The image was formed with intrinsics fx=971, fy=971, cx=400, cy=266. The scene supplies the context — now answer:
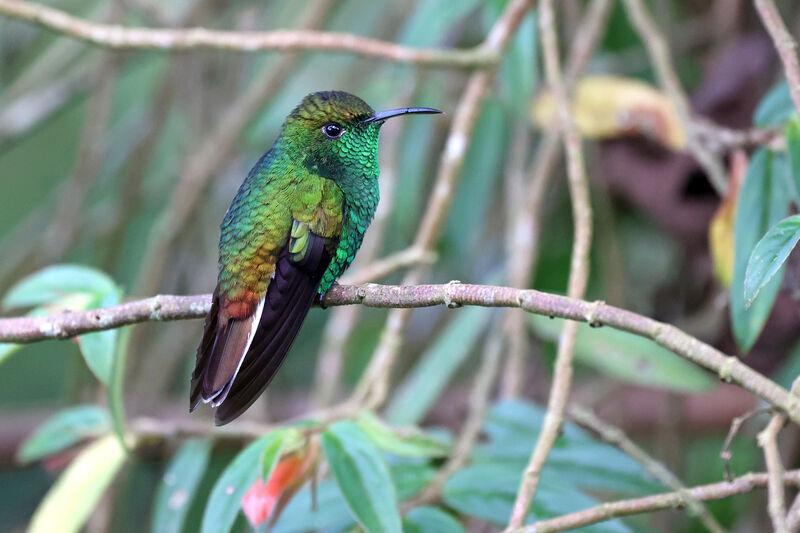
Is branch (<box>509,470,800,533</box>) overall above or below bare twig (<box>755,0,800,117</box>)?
below

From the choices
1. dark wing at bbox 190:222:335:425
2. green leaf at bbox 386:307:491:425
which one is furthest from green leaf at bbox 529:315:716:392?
dark wing at bbox 190:222:335:425

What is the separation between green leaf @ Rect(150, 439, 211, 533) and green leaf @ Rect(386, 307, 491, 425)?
605 mm

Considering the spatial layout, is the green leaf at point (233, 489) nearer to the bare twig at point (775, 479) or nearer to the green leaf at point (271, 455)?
the green leaf at point (271, 455)

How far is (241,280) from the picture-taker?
5.21ft

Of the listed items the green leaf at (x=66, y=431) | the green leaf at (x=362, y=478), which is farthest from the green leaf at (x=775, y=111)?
the green leaf at (x=66, y=431)

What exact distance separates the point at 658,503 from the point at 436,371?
4.58 ft

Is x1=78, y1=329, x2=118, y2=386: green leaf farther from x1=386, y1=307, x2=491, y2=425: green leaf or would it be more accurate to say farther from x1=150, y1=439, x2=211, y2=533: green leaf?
x1=386, y1=307, x2=491, y2=425: green leaf

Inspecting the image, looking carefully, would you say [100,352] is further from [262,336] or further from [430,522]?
[430,522]

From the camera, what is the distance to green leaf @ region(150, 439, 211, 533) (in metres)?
2.00

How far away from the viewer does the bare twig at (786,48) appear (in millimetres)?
1402

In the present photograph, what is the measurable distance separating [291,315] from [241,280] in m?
0.13

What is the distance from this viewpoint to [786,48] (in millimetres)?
1458

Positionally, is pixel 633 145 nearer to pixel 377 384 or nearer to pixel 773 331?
pixel 773 331

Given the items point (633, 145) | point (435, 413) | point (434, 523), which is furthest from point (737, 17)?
point (434, 523)
